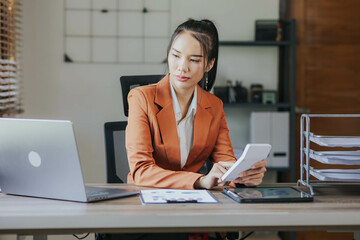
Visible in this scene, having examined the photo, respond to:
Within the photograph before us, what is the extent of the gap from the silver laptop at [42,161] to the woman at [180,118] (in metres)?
0.34

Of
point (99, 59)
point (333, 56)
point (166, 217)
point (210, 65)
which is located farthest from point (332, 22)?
point (166, 217)

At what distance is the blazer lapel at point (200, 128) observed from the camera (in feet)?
5.84

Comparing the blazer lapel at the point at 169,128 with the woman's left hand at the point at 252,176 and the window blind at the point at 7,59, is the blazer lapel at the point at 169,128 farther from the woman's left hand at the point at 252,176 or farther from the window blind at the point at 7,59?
the window blind at the point at 7,59

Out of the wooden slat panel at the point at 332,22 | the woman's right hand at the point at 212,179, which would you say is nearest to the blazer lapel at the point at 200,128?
the woman's right hand at the point at 212,179

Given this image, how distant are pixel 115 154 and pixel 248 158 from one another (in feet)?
3.08

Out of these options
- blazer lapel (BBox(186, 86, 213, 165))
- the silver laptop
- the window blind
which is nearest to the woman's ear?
blazer lapel (BBox(186, 86, 213, 165))

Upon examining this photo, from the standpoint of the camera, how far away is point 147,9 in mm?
3656

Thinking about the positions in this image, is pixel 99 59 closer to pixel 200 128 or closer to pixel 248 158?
pixel 200 128

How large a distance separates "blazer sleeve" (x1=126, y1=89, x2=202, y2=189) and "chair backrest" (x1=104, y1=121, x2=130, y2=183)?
0.38 m

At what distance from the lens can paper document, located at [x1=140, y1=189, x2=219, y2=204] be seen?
49.4 inches

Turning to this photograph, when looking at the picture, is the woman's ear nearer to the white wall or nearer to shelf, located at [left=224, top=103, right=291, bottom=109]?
shelf, located at [left=224, top=103, right=291, bottom=109]

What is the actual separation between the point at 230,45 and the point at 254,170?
7.56 ft

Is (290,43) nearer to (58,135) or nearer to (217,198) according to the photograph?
(217,198)

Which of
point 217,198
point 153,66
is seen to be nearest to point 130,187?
point 217,198
